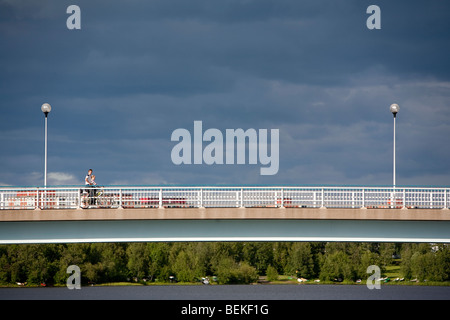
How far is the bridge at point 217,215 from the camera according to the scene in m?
33.8

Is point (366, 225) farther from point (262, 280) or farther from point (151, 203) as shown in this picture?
point (262, 280)

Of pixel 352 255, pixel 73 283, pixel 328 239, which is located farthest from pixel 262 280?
pixel 328 239

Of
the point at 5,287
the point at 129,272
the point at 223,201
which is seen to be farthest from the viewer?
the point at 129,272

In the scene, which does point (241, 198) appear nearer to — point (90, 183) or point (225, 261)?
point (90, 183)

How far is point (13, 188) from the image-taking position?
3466cm

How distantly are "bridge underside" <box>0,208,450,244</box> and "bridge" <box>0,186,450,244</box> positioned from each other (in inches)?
2.1

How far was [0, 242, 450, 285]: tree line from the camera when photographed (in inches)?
3804

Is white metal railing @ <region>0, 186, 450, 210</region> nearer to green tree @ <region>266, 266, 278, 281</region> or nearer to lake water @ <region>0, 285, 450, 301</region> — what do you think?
lake water @ <region>0, 285, 450, 301</region>

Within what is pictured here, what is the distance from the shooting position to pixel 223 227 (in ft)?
113

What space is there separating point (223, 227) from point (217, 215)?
1126 mm

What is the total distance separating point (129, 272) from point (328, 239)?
7234 cm
